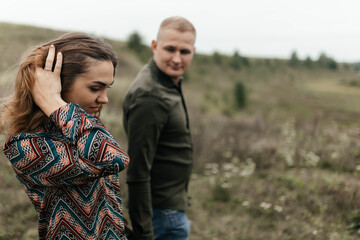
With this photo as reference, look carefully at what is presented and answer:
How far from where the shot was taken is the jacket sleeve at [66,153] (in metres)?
1.20

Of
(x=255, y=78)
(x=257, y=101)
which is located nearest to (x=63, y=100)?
(x=257, y=101)

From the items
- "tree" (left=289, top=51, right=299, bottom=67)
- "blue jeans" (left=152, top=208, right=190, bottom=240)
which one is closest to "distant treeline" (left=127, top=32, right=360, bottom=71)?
"tree" (left=289, top=51, right=299, bottom=67)

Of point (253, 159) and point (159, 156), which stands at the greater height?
point (159, 156)

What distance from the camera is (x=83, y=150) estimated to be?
1212 millimetres

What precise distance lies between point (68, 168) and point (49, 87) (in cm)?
39

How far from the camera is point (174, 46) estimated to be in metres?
2.27

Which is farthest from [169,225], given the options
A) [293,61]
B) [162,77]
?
[293,61]

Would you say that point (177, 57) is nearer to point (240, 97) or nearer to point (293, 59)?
point (240, 97)

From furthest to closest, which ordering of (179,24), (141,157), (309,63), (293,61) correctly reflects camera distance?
(293,61), (309,63), (179,24), (141,157)

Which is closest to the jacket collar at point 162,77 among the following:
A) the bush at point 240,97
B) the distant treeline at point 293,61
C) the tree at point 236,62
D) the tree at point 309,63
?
the bush at point 240,97

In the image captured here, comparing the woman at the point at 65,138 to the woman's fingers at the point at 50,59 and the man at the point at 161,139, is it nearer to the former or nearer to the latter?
the woman's fingers at the point at 50,59

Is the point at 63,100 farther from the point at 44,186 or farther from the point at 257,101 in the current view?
the point at 257,101

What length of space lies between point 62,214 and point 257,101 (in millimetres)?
26781

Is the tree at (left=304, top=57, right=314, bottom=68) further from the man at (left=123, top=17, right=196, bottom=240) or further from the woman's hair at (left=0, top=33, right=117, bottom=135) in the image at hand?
the woman's hair at (left=0, top=33, right=117, bottom=135)
